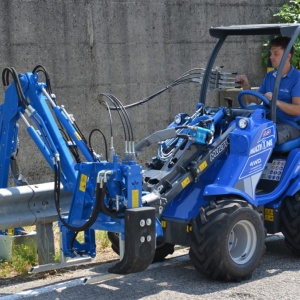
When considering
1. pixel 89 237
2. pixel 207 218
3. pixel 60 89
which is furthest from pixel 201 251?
pixel 60 89

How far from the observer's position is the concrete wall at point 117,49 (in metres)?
10.8

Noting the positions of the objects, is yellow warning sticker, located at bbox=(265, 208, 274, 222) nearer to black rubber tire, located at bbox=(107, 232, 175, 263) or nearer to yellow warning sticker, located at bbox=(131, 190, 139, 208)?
black rubber tire, located at bbox=(107, 232, 175, 263)

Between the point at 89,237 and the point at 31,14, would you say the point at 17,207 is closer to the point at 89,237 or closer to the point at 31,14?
the point at 89,237

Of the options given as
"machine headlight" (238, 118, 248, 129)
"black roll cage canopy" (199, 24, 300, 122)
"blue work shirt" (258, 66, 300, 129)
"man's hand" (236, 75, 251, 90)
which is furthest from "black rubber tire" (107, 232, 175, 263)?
"man's hand" (236, 75, 251, 90)

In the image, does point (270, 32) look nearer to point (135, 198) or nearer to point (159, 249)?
point (159, 249)

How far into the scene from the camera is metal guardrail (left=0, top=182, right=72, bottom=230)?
7.56 m

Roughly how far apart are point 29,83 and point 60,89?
3.64 metres

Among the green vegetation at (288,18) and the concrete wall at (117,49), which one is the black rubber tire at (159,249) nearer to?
the concrete wall at (117,49)

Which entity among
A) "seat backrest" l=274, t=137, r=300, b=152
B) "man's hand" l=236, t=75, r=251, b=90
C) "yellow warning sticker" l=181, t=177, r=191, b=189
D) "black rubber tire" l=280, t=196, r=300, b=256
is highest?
"man's hand" l=236, t=75, r=251, b=90

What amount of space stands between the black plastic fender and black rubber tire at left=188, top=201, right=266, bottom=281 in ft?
1.64

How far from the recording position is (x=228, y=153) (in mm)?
7727

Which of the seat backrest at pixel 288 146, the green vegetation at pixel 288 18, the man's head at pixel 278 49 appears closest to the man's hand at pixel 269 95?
the man's head at pixel 278 49

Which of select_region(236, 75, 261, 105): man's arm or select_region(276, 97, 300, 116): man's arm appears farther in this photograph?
select_region(236, 75, 261, 105): man's arm

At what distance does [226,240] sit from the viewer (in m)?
7.07
